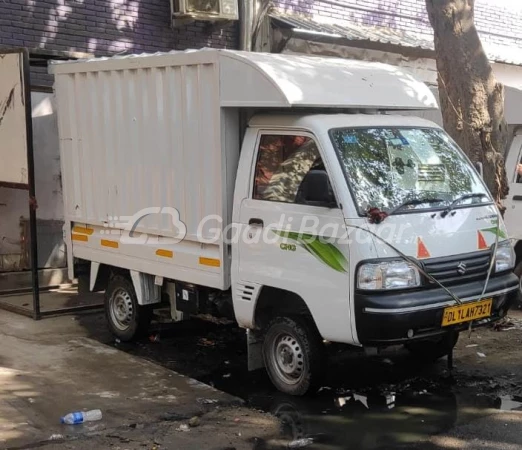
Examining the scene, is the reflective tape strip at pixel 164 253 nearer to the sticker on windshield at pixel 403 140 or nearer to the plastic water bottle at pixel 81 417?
the plastic water bottle at pixel 81 417

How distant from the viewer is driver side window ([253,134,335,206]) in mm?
5309

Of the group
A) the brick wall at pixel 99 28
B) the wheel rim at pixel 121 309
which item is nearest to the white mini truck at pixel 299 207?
the wheel rim at pixel 121 309

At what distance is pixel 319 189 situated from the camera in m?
5.29

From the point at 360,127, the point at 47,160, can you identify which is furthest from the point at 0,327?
the point at 360,127

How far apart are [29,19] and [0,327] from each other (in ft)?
13.5

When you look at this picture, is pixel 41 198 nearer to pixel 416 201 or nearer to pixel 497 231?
pixel 416 201

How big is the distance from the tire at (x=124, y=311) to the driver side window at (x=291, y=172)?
87.5 inches

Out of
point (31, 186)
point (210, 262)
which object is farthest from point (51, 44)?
point (210, 262)

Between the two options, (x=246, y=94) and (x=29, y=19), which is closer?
(x=246, y=94)

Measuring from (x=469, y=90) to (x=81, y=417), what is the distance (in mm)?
4980

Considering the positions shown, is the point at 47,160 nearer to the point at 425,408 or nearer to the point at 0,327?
the point at 0,327


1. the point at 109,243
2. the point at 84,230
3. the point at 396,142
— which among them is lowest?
the point at 109,243

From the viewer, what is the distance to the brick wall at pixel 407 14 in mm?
12188

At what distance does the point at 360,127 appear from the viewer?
224 inches
